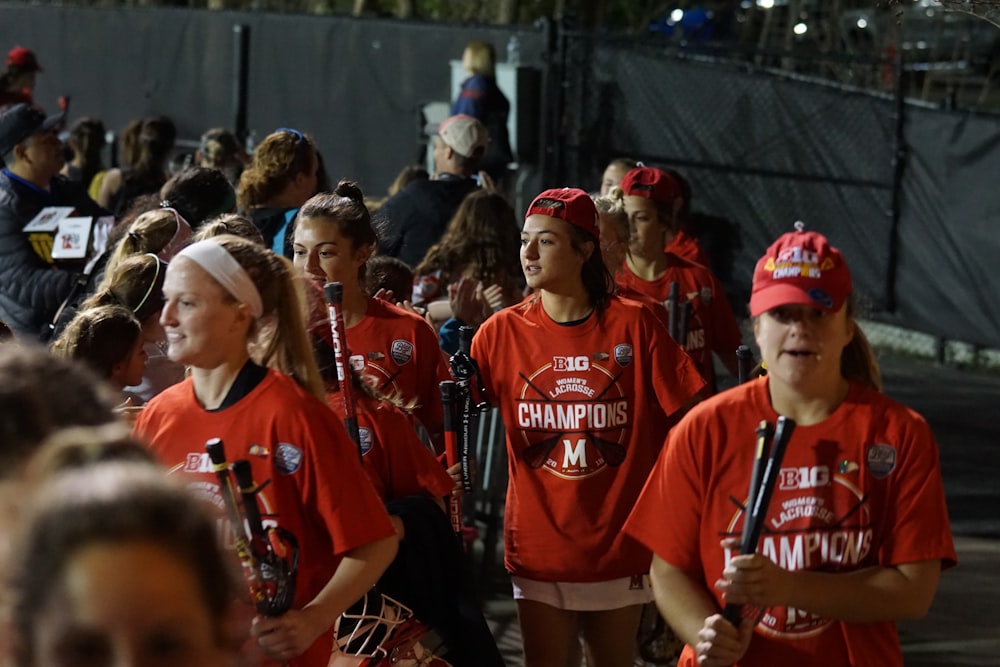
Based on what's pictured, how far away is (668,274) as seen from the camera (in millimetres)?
7746

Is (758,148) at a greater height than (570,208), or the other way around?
(570,208)

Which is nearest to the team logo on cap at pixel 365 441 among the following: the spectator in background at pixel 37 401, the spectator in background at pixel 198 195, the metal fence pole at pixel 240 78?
the spectator in background at pixel 37 401

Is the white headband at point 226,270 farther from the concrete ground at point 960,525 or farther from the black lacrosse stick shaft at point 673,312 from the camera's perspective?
the concrete ground at point 960,525

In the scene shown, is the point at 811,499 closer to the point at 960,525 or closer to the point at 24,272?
the point at 24,272

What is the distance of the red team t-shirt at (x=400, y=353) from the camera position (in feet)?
18.5

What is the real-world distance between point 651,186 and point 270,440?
174 inches

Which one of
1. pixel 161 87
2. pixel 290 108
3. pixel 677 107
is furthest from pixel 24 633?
pixel 161 87

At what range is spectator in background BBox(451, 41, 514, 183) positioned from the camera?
41.5 ft

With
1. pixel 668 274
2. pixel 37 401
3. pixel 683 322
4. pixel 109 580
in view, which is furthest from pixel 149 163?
pixel 109 580

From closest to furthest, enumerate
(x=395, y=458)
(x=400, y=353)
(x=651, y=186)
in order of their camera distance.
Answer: (x=395, y=458), (x=400, y=353), (x=651, y=186)

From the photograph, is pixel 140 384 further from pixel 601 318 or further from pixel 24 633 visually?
pixel 24 633

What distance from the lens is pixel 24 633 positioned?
188cm

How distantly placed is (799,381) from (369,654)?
1.65 metres

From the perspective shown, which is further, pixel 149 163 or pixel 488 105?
pixel 488 105
